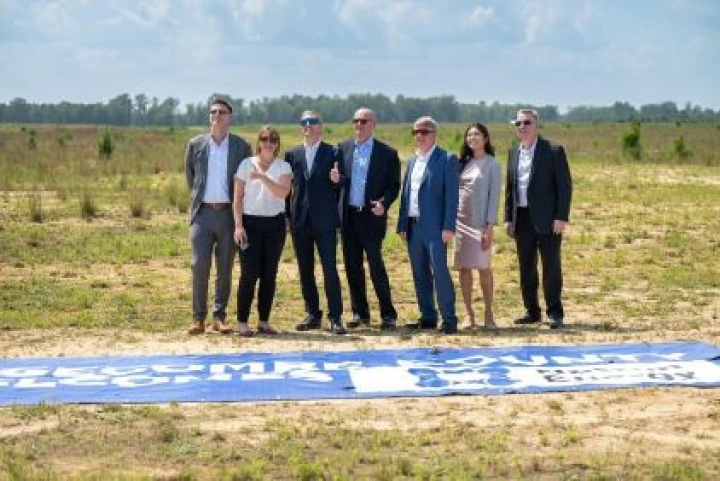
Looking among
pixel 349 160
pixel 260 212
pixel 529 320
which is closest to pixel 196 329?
pixel 260 212

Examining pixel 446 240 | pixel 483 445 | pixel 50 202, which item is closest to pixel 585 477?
pixel 483 445

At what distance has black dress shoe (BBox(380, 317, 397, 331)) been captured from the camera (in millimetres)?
10008

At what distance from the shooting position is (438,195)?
9.65 meters

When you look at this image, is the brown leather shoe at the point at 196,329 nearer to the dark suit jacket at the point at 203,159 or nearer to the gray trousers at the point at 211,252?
the gray trousers at the point at 211,252

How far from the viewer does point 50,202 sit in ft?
75.5

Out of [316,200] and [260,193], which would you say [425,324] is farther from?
[260,193]

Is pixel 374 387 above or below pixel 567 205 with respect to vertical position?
below

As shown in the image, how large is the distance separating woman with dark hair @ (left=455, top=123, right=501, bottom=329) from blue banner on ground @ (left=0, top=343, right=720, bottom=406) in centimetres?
122

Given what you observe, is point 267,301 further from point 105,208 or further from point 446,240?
point 105,208

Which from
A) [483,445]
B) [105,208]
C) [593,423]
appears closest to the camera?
[483,445]

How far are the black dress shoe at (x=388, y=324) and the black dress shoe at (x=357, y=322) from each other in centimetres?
23

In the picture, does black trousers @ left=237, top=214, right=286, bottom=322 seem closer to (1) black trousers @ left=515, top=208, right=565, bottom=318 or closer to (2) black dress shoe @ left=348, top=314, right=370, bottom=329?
(2) black dress shoe @ left=348, top=314, right=370, bottom=329

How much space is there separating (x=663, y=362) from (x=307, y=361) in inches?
104

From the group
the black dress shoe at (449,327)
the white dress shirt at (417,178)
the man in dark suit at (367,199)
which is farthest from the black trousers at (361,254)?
the black dress shoe at (449,327)
